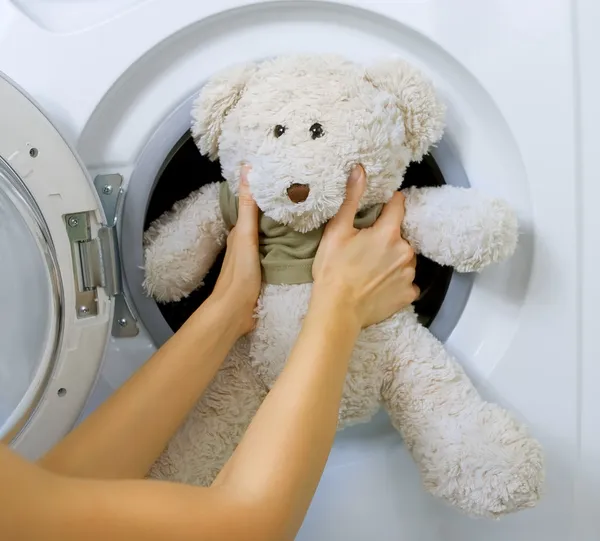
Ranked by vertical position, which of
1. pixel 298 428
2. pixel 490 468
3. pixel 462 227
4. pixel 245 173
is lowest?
pixel 490 468

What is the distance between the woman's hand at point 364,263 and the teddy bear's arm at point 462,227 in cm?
2

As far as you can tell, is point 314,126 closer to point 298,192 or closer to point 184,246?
point 298,192

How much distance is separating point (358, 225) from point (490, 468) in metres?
0.28

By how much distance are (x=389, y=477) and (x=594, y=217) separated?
372mm

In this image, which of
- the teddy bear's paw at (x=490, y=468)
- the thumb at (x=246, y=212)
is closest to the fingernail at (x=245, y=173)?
the thumb at (x=246, y=212)

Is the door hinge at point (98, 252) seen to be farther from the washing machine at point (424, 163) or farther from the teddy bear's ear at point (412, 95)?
the teddy bear's ear at point (412, 95)

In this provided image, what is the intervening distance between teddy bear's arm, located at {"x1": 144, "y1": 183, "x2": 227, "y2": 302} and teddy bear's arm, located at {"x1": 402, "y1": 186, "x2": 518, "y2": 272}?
22 cm

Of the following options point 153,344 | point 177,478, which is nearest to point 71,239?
point 153,344

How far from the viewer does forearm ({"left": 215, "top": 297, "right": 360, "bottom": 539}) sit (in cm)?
44

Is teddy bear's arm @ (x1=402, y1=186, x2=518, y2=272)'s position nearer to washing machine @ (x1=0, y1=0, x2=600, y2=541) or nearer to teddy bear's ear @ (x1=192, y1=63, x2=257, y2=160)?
washing machine @ (x1=0, y1=0, x2=600, y2=541)

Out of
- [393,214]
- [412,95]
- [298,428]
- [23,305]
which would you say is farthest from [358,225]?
[23,305]

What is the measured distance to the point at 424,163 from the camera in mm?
750

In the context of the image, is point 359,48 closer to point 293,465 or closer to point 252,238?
point 252,238

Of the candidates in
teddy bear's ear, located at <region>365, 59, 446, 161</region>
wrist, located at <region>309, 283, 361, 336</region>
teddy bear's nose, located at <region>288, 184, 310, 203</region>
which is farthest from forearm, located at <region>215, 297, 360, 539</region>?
teddy bear's ear, located at <region>365, 59, 446, 161</region>
